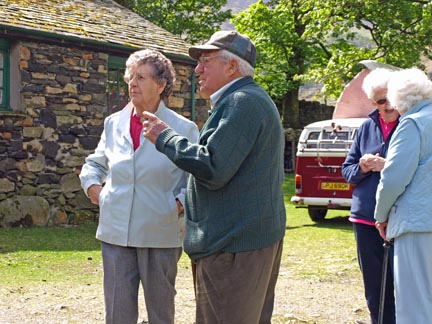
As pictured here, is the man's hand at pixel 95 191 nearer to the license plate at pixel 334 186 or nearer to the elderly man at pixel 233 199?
the elderly man at pixel 233 199

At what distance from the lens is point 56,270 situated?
8.64 m

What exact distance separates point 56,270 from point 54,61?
5.58 metres

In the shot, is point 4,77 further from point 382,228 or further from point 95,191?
point 382,228

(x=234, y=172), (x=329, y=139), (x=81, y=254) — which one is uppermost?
(x=234, y=172)

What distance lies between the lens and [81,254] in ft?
32.6

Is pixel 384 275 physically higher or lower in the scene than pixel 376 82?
lower

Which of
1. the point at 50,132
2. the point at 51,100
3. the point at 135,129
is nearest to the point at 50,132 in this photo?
the point at 50,132

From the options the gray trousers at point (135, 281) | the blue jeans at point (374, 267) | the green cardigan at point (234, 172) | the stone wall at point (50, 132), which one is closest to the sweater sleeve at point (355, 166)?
the blue jeans at point (374, 267)

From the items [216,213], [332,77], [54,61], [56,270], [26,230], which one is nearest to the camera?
[216,213]

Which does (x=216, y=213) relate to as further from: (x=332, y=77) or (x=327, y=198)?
(x=332, y=77)

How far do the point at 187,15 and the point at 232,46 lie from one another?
107 feet

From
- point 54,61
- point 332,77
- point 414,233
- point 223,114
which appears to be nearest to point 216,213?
point 223,114

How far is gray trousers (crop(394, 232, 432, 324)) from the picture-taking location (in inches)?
176

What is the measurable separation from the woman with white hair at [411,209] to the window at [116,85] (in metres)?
10.5
